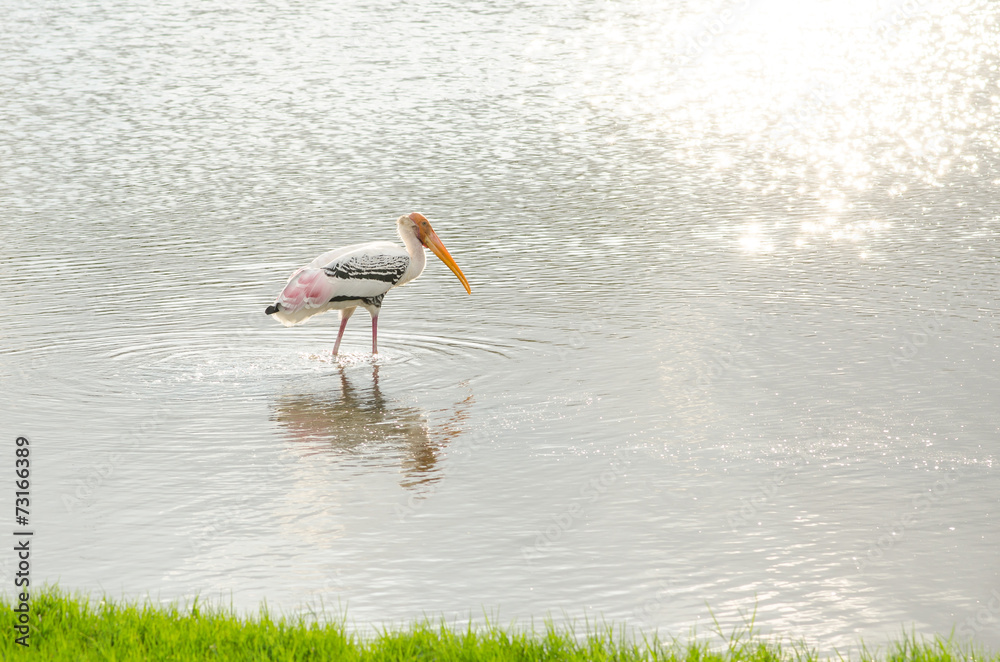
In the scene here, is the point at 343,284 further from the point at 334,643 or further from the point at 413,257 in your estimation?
the point at 334,643

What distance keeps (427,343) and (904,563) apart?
5547 mm

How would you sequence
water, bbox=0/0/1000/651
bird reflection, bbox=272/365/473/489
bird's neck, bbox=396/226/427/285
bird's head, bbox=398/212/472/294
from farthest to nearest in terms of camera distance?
bird's head, bbox=398/212/472/294
bird's neck, bbox=396/226/427/285
bird reflection, bbox=272/365/473/489
water, bbox=0/0/1000/651

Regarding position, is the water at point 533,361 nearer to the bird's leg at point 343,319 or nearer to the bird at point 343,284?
the bird's leg at point 343,319

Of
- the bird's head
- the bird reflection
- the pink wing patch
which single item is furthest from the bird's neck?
the bird reflection

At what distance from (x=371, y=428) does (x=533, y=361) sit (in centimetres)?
186

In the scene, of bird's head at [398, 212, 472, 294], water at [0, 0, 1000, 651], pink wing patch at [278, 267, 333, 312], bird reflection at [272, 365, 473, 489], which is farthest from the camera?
bird's head at [398, 212, 472, 294]

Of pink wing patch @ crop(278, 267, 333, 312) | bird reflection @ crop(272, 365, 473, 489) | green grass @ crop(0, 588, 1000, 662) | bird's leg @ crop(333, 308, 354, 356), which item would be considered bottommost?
green grass @ crop(0, 588, 1000, 662)

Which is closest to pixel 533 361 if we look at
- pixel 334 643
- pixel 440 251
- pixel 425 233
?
pixel 440 251

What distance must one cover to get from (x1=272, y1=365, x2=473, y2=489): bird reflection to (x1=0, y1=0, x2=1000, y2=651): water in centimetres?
4

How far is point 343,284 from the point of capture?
1155cm

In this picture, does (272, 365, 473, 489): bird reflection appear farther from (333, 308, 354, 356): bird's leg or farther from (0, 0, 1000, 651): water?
(333, 308, 354, 356): bird's leg

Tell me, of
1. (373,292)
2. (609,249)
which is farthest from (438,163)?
(373,292)

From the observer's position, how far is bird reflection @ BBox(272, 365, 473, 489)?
8531 millimetres

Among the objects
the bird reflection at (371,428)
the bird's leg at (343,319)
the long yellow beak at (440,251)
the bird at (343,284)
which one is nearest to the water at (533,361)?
the bird reflection at (371,428)
